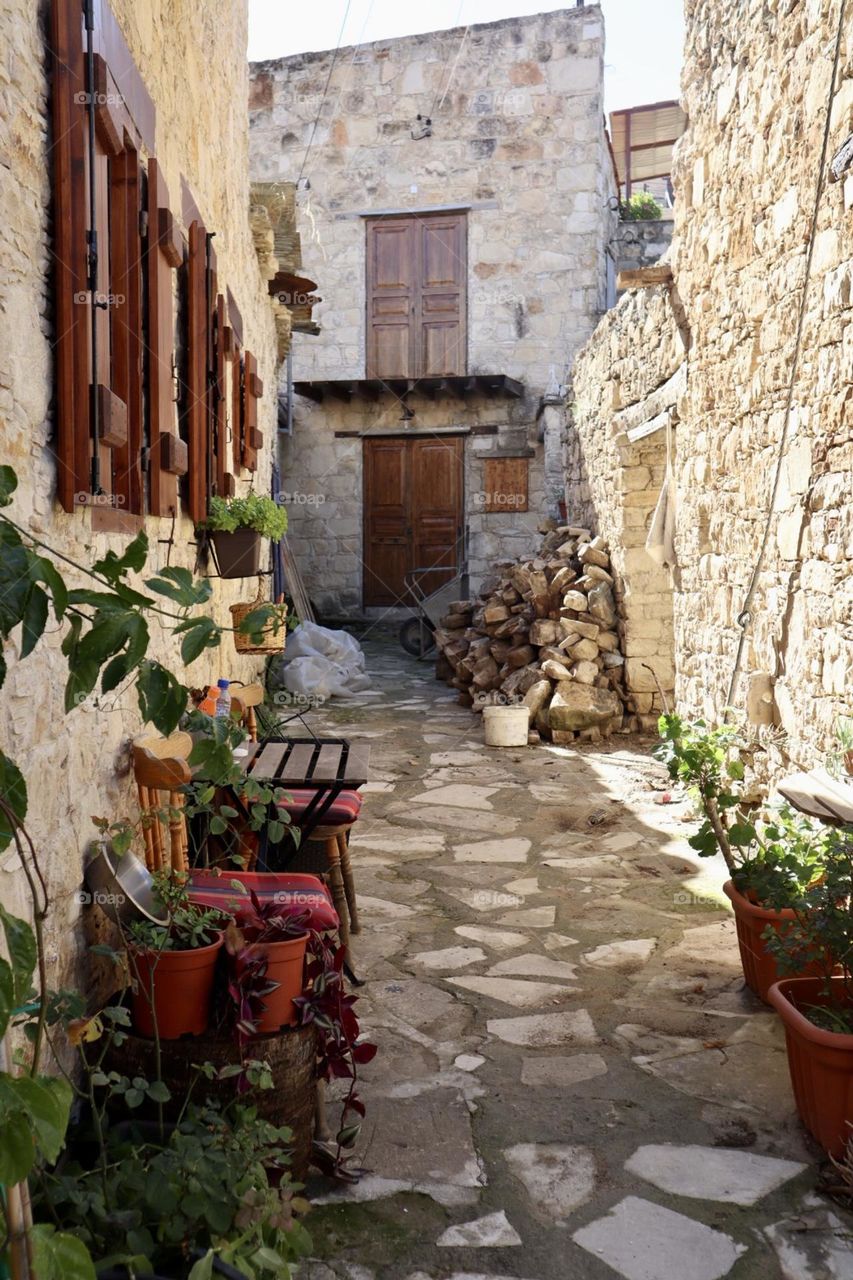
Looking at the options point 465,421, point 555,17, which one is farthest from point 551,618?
point 555,17

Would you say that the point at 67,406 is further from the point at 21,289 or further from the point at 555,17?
the point at 555,17

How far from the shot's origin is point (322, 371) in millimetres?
13523

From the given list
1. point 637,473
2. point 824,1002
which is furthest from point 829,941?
point 637,473

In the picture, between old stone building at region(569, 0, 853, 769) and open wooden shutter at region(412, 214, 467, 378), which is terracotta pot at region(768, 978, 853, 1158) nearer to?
old stone building at region(569, 0, 853, 769)

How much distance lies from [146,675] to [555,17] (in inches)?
535

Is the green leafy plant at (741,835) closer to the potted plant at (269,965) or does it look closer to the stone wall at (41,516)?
the potted plant at (269,965)

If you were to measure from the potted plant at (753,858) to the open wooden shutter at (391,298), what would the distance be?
10375 mm

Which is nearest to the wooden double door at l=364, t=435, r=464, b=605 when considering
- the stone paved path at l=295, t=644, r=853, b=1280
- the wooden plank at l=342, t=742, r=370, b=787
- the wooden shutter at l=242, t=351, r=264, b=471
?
the wooden shutter at l=242, t=351, r=264, b=471

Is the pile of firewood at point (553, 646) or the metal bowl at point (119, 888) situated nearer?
the metal bowl at point (119, 888)

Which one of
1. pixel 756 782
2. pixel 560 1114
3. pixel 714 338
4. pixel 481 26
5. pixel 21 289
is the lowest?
pixel 560 1114

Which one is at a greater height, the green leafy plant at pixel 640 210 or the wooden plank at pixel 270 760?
the green leafy plant at pixel 640 210

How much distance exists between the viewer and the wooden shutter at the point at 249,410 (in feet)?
20.0

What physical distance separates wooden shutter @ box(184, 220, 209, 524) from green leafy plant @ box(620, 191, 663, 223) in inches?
425

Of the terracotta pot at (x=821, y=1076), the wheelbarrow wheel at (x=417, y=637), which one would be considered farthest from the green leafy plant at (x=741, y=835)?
the wheelbarrow wheel at (x=417, y=637)
